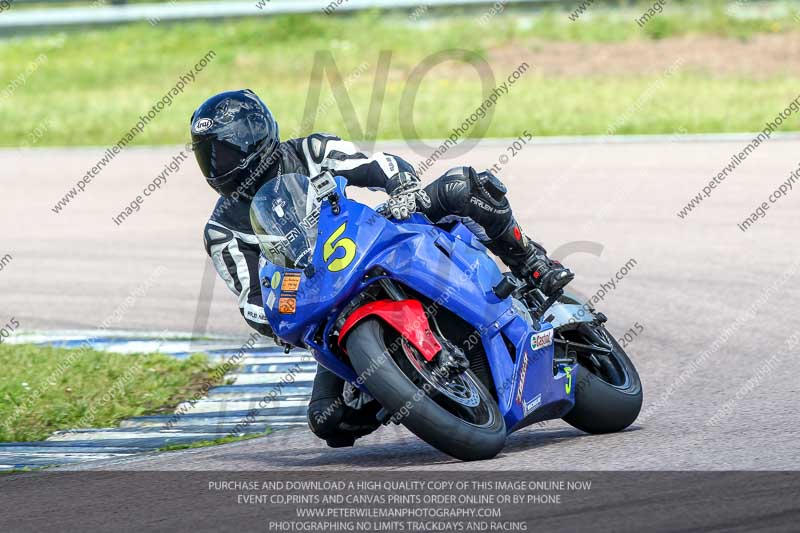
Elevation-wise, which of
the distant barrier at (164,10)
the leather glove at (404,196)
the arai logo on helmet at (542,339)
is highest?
the leather glove at (404,196)

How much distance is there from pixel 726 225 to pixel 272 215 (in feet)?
24.8

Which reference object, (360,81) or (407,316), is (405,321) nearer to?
(407,316)

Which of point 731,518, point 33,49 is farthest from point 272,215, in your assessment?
point 33,49

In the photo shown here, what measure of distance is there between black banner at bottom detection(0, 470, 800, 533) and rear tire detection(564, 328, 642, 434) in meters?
1.03

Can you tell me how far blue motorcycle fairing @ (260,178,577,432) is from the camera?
5.53 meters

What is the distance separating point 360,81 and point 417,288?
19.3 metres

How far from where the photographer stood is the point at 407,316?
5.48m

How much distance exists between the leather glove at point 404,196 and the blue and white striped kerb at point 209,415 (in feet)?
6.41

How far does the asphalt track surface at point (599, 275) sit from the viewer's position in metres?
6.14

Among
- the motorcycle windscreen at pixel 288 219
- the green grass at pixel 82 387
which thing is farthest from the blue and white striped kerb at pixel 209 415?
the motorcycle windscreen at pixel 288 219

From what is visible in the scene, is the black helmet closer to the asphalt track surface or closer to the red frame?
the red frame

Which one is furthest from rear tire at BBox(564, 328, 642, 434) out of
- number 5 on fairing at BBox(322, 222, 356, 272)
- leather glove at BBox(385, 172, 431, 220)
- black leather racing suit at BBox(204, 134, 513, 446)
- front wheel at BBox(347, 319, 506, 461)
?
number 5 on fairing at BBox(322, 222, 356, 272)

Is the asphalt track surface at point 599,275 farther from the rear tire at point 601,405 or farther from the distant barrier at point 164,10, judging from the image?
the distant barrier at point 164,10

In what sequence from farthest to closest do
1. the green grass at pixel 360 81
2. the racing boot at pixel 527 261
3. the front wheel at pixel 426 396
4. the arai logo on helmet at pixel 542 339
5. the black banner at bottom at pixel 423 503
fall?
the green grass at pixel 360 81 → the racing boot at pixel 527 261 → the arai logo on helmet at pixel 542 339 → the front wheel at pixel 426 396 → the black banner at bottom at pixel 423 503
